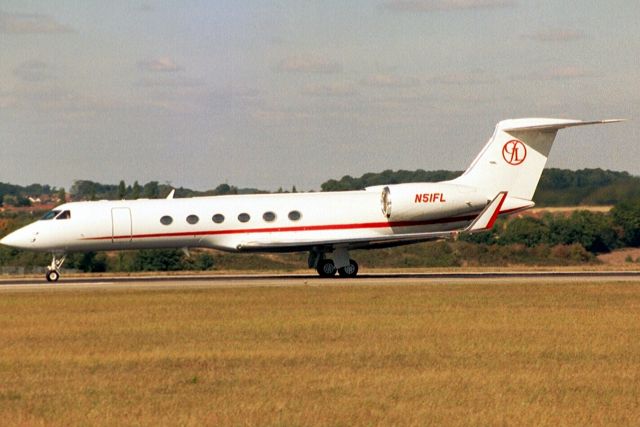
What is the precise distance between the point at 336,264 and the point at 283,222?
2.13 m

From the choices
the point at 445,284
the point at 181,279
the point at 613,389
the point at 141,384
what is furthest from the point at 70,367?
the point at 181,279

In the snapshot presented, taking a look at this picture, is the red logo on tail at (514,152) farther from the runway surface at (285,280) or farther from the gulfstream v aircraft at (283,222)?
the runway surface at (285,280)

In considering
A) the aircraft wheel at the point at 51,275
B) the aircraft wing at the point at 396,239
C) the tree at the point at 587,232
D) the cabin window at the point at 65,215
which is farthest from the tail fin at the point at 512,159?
the tree at the point at 587,232

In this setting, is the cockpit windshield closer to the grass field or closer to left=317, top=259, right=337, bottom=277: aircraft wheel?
left=317, top=259, right=337, bottom=277: aircraft wheel

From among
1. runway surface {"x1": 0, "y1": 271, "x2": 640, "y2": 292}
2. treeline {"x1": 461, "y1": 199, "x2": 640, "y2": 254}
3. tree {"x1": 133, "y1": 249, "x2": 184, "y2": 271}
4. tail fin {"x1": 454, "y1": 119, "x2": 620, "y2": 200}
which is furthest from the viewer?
tree {"x1": 133, "y1": 249, "x2": 184, "y2": 271}

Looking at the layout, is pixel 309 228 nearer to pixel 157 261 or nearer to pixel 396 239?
pixel 396 239

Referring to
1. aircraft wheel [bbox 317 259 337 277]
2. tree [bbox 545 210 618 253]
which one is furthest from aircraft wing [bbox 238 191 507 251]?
tree [bbox 545 210 618 253]

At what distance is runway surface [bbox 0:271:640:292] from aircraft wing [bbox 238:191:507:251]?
1.06 meters

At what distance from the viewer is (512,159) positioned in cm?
3791

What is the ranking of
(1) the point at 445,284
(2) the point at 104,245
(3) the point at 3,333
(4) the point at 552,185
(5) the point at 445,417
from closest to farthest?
(5) the point at 445,417, (3) the point at 3,333, (1) the point at 445,284, (2) the point at 104,245, (4) the point at 552,185

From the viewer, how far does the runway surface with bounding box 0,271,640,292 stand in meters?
32.9

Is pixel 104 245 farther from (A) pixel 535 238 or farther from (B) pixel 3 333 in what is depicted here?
(A) pixel 535 238

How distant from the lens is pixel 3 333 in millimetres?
20656

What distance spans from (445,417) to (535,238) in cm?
4424
